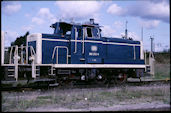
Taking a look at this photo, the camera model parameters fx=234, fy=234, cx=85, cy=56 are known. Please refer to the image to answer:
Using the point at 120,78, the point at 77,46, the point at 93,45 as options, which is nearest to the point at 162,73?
the point at 120,78

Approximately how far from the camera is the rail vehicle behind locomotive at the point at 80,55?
40.2ft

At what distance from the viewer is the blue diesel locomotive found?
12406 mm

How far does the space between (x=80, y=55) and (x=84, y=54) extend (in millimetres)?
245

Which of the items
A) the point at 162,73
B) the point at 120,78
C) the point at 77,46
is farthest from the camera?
the point at 162,73

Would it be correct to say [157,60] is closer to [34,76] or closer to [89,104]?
[34,76]

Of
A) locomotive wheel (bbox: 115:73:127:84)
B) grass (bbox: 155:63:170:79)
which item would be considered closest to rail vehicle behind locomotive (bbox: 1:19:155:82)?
locomotive wheel (bbox: 115:73:127:84)

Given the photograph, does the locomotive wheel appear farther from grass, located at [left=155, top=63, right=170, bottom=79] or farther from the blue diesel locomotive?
grass, located at [left=155, top=63, right=170, bottom=79]

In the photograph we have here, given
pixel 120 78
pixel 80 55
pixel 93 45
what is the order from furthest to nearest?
pixel 120 78, pixel 93 45, pixel 80 55

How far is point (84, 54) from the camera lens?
1326 centimetres

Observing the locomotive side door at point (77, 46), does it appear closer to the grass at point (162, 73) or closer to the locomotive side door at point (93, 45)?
the locomotive side door at point (93, 45)

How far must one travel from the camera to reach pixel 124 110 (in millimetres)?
6695

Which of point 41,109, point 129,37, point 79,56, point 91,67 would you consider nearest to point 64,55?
point 79,56

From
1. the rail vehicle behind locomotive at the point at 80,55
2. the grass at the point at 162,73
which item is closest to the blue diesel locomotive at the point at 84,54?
the rail vehicle behind locomotive at the point at 80,55

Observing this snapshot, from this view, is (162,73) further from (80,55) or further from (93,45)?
(80,55)
